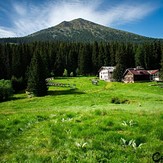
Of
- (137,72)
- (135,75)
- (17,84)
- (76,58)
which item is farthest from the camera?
(76,58)

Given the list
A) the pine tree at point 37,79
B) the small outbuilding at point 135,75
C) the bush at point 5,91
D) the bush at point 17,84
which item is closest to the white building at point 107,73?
the small outbuilding at point 135,75

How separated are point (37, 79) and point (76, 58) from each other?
76287 mm

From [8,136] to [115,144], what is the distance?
6398mm

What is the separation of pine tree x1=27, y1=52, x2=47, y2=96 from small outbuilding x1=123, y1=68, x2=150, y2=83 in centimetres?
A: 3944

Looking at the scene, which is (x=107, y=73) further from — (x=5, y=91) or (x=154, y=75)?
(x=5, y=91)

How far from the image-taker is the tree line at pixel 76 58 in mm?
112312

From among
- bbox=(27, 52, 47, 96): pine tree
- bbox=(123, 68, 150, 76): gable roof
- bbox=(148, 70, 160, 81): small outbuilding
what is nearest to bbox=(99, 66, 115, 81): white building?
bbox=(123, 68, 150, 76): gable roof

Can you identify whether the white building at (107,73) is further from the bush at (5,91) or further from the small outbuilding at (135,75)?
the bush at (5,91)

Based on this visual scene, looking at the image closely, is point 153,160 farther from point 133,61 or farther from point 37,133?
point 133,61

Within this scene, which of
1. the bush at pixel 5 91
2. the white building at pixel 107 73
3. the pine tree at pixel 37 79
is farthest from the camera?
the white building at pixel 107 73

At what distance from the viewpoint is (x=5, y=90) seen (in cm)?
7419

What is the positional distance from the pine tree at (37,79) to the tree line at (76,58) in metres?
26.9

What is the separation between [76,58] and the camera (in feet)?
497

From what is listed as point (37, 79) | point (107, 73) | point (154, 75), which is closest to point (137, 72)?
point (154, 75)
